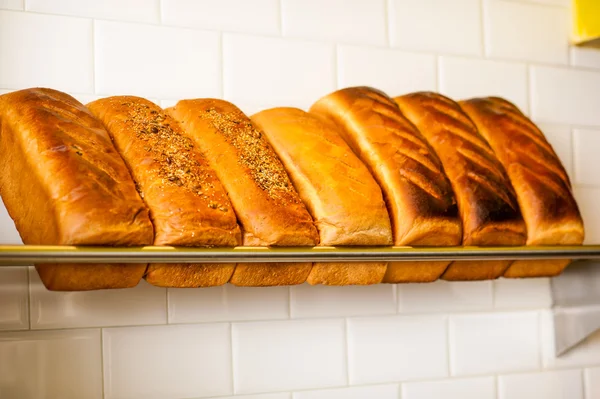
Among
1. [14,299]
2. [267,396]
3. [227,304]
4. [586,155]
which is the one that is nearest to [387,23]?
[586,155]

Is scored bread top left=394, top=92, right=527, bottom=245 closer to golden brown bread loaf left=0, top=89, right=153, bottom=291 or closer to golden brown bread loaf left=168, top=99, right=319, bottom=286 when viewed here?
golden brown bread loaf left=168, top=99, right=319, bottom=286

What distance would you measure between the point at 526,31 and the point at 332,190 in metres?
0.82

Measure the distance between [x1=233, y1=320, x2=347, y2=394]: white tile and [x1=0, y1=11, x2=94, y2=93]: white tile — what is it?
0.53 metres

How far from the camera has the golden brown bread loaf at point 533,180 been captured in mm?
1446

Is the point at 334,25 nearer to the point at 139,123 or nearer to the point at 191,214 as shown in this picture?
the point at 139,123

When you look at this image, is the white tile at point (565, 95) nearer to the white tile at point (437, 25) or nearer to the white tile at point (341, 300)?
the white tile at point (437, 25)

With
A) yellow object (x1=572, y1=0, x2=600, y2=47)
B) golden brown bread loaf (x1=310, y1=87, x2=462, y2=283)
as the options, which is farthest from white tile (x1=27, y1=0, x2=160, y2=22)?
yellow object (x1=572, y1=0, x2=600, y2=47)

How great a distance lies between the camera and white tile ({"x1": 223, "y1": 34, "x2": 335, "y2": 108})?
1.50 m

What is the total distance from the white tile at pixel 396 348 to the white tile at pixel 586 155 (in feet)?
1.64

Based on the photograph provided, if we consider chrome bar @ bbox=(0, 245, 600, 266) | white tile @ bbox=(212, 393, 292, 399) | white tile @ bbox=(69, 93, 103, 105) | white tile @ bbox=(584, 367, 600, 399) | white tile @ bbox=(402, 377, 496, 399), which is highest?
white tile @ bbox=(69, 93, 103, 105)

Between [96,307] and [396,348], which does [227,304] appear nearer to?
[96,307]

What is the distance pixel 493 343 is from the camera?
5.53 feet

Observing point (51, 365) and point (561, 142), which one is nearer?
point (51, 365)

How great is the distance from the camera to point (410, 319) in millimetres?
1601
